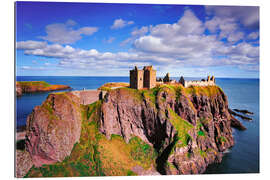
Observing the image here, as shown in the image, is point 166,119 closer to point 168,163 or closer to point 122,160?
point 168,163

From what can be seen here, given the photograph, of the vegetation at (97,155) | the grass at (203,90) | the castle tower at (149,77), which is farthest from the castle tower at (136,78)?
the grass at (203,90)

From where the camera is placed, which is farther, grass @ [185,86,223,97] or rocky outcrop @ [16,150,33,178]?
grass @ [185,86,223,97]

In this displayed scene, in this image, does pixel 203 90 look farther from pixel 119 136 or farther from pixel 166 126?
pixel 119 136

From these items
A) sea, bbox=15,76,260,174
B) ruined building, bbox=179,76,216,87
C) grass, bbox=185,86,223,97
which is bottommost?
sea, bbox=15,76,260,174

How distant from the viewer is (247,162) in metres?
23.0

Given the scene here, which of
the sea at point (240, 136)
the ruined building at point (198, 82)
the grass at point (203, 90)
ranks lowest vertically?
the sea at point (240, 136)

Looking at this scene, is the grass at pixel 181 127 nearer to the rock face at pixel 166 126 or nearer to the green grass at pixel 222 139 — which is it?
the rock face at pixel 166 126

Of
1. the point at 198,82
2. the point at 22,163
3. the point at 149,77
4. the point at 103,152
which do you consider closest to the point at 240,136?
the point at 198,82

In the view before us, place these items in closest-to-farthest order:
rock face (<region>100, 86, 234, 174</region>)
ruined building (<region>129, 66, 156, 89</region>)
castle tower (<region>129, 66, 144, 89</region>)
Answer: rock face (<region>100, 86, 234, 174</region>), castle tower (<region>129, 66, 144, 89</region>), ruined building (<region>129, 66, 156, 89</region>)

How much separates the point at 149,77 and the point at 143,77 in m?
1.42

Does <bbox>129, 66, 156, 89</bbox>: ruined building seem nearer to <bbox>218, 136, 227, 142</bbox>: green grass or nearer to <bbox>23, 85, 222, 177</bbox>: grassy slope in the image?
<bbox>23, 85, 222, 177</bbox>: grassy slope

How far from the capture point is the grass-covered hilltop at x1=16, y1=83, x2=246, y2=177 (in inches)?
619

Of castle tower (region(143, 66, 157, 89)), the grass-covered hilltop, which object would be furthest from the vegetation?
castle tower (region(143, 66, 157, 89))

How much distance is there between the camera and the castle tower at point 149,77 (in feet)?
79.4
